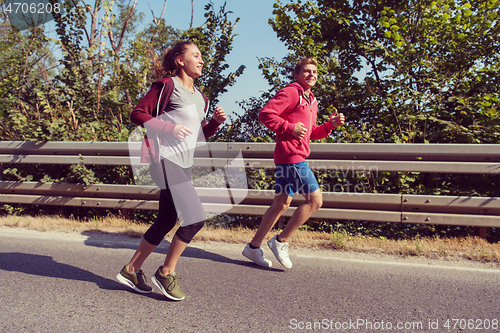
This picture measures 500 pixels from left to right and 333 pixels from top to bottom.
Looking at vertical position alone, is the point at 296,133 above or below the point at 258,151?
above

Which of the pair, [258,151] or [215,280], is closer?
[215,280]

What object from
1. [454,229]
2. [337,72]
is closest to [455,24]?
[337,72]

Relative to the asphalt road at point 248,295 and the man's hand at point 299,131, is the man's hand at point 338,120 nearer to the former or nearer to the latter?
the man's hand at point 299,131

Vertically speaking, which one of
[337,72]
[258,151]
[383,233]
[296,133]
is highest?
[337,72]

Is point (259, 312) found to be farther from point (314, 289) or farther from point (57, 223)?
point (57, 223)

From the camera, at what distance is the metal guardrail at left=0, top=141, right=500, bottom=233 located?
3.97 metres

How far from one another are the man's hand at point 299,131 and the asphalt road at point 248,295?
1262mm

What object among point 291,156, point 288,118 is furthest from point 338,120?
point 291,156

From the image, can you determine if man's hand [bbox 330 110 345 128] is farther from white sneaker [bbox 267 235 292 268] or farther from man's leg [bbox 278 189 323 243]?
white sneaker [bbox 267 235 292 268]

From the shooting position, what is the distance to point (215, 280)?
3221mm

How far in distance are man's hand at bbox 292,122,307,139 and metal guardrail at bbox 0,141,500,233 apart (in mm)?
1084

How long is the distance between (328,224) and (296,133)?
1771 millimetres

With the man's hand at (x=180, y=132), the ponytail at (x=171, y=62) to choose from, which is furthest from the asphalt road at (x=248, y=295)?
the ponytail at (x=171, y=62)

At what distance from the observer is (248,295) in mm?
2900
